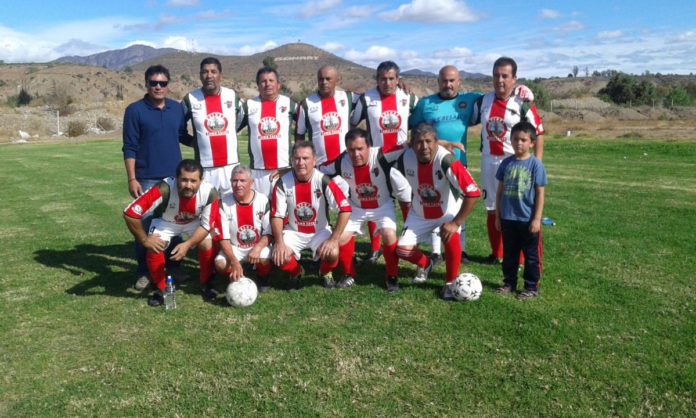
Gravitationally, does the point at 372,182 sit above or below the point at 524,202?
above

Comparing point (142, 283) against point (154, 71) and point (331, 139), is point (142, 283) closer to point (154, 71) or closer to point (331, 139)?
point (154, 71)

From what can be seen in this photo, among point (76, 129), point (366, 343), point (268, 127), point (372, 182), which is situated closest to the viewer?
point (366, 343)

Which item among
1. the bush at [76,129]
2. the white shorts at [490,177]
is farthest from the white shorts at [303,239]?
the bush at [76,129]

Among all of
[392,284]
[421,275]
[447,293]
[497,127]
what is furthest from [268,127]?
[447,293]

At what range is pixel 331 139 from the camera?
249 inches

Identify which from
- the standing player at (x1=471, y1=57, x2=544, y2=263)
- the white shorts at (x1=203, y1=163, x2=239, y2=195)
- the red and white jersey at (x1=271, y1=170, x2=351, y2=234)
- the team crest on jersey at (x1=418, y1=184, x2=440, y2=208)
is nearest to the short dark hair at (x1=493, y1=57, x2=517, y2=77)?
the standing player at (x1=471, y1=57, x2=544, y2=263)

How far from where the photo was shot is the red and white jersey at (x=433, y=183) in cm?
543

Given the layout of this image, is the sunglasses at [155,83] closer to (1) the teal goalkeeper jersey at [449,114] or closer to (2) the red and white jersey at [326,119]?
(2) the red and white jersey at [326,119]

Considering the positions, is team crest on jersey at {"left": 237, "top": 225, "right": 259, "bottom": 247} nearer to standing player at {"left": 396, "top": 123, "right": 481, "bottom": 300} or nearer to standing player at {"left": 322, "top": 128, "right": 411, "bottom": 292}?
standing player at {"left": 322, "top": 128, "right": 411, "bottom": 292}

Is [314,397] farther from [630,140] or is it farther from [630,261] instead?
[630,140]

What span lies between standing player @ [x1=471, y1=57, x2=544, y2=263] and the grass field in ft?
3.97

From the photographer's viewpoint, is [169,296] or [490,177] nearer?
[169,296]

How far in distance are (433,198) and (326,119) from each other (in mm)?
1590

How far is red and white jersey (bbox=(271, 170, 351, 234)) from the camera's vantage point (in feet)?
18.1
